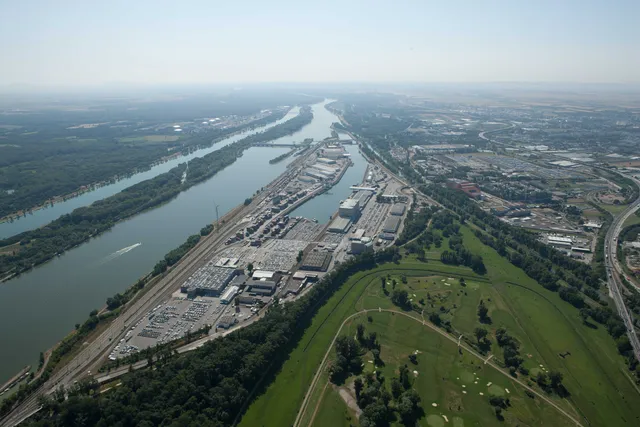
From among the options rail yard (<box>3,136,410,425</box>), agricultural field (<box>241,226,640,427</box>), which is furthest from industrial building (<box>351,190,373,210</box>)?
agricultural field (<box>241,226,640,427</box>)

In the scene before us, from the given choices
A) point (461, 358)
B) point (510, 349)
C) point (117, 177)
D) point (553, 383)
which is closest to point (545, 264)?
point (510, 349)

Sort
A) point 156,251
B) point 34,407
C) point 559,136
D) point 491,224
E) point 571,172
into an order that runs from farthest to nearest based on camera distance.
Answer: point 559,136 < point 571,172 < point 491,224 < point 156,251 < point 34,407

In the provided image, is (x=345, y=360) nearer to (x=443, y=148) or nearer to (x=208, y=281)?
(x=208, y=281)

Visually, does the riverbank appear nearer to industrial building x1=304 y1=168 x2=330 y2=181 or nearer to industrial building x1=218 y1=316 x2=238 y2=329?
industrial building x1=304 y1=168 x2=330 y2=181

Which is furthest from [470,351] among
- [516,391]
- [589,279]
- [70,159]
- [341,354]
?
[70,159]

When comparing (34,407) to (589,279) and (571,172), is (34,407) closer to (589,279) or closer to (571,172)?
(589,279)

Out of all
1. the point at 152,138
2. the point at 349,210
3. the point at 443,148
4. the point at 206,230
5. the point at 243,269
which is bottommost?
the point at 243,269
